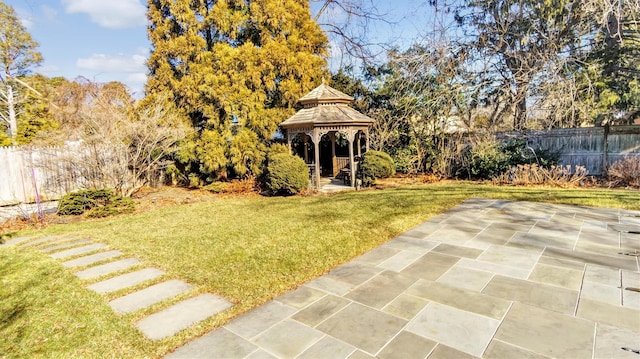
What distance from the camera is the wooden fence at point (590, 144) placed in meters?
10.7

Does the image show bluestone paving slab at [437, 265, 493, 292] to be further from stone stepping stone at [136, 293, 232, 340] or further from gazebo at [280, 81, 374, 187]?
gazebo at [280, 81, 374, 187]

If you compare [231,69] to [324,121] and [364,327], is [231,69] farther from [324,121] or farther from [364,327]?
[364,327]

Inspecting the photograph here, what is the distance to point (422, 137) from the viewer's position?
43.3 ft

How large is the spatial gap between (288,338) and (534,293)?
99.1 inches

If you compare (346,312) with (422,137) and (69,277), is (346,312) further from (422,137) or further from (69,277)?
(422,137)

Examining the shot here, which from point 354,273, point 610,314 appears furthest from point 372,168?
point 610,314

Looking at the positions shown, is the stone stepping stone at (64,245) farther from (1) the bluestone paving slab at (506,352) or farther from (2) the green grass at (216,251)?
(1) the bluestone paving slab at (506,352)

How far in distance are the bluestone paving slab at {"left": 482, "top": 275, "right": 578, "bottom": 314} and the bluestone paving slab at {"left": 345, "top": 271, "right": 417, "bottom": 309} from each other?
0.84m

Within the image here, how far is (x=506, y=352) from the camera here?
2.42m

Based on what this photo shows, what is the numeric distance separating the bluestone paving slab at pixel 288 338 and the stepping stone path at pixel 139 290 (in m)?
0.70

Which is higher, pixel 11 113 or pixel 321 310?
pixel 11 113

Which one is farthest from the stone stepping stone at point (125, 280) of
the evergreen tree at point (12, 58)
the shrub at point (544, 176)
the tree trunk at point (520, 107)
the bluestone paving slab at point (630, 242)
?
the evergreen tree at point (12, 58)

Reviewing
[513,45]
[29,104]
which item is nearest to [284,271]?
[513,45]

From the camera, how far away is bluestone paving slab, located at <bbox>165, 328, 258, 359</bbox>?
2.50 m
